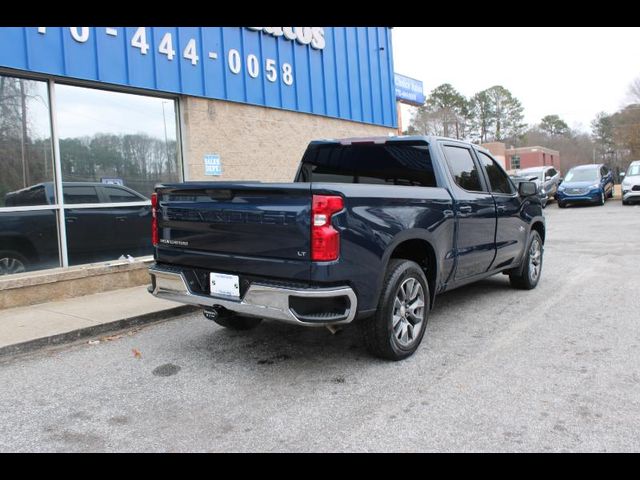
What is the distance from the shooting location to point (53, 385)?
4078 millimetres

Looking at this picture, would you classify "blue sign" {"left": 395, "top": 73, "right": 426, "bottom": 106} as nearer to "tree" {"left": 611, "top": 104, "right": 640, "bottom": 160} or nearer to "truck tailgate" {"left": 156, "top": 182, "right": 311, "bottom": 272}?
"tree" {"left": 611, "top": 104, "right": 640, "bottom": 160}

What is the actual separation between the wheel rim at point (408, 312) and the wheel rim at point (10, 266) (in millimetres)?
4906

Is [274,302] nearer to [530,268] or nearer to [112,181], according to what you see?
[530,268]

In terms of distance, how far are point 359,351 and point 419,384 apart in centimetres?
88

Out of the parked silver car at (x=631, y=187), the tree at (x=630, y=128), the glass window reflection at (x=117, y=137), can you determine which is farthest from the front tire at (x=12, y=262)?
the tree at (x=630, y=128)

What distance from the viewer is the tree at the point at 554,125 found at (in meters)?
94.5

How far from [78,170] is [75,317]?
2425 mm

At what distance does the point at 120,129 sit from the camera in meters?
7.82

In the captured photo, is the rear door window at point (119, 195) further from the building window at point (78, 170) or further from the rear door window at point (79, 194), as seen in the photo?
the rear door window at point (79, 194)

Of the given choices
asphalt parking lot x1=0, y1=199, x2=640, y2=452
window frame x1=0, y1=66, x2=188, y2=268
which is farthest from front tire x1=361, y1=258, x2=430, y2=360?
window frame x1=0, y1=66, x2=188, y2=268

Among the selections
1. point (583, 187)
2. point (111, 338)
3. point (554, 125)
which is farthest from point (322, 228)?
point (554, 125)

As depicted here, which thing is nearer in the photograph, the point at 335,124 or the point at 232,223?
the point at 232,223
